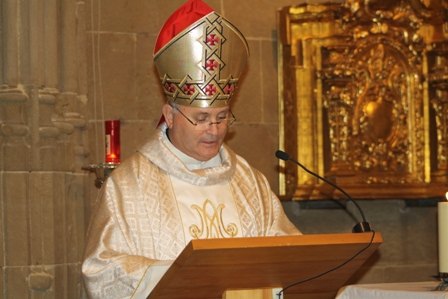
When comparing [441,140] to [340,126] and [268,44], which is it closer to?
[340,126]

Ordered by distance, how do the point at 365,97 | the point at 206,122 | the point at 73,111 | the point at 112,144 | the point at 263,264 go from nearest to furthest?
1. the point at 263,264
2. the point at 206,122
3. the point at 112,144
4. the point at 73,111
5. the point at 365,97

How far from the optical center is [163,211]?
5066 mm

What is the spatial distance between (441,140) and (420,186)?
0.37 m

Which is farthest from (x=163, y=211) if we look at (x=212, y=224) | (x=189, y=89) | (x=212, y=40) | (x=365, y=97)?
(x=365, y=97)

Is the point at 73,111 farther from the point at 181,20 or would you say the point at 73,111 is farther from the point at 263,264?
the point at 263,264

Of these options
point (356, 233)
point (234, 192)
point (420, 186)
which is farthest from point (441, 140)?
point (356, 233)

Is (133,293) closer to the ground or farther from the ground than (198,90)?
closer to the ground

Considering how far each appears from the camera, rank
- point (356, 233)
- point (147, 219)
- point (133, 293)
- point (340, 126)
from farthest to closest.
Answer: point (340, 126)
point (147, 219)
point (133, 293)
point (356, 233)

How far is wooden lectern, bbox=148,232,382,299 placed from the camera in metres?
3.81

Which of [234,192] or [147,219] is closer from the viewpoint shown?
[147,219]

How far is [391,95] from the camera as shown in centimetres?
739

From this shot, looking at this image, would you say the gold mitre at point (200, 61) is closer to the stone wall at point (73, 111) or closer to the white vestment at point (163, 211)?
the white vestment at point (163, 211)

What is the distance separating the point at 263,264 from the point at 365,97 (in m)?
3.53

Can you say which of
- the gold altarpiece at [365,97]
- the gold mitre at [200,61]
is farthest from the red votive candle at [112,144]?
the gold altarpiece at [365,97]
